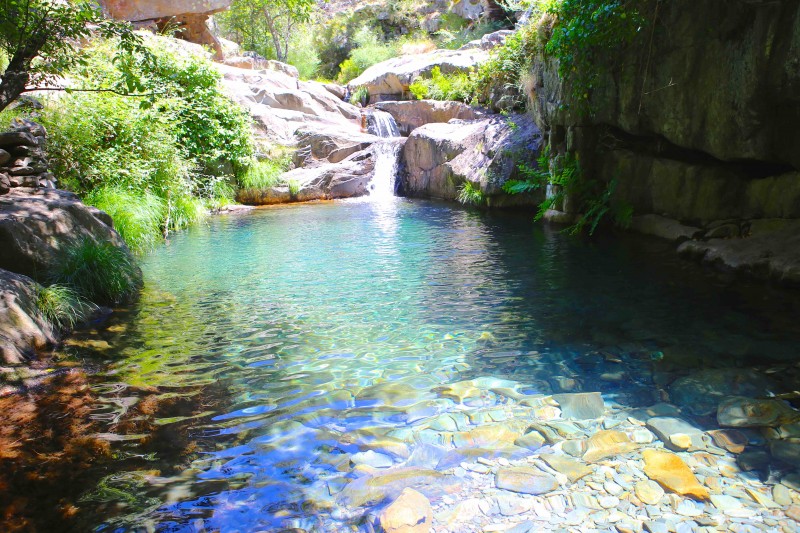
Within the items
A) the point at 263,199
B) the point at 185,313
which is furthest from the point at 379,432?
the point at 263,199

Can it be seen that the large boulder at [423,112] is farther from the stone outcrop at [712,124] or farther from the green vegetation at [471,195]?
the stone outcrop at [712,124]

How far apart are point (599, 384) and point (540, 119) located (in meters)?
9.28

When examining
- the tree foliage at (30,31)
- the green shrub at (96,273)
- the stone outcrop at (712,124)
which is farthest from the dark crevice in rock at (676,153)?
the green shrub at (96,273)

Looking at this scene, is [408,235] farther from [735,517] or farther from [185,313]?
[735,517]

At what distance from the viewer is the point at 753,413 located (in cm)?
311

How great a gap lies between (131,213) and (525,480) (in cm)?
818

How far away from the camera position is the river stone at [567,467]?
2.63 metres

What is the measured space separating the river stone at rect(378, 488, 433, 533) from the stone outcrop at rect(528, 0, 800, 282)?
538 cm

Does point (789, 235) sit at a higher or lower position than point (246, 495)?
higher

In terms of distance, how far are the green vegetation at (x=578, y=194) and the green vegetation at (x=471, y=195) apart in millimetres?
2325

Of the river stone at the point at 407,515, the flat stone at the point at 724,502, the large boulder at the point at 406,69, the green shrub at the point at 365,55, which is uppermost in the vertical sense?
the green shrub at the point at 365,55

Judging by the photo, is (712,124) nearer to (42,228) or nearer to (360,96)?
(42,228)

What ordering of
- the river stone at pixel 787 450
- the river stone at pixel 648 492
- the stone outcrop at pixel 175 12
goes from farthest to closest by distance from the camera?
the stone outcrop at pixel 175 12
the river stone at pixel 787 450
the river stone at pixel 648 492

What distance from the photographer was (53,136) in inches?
368
